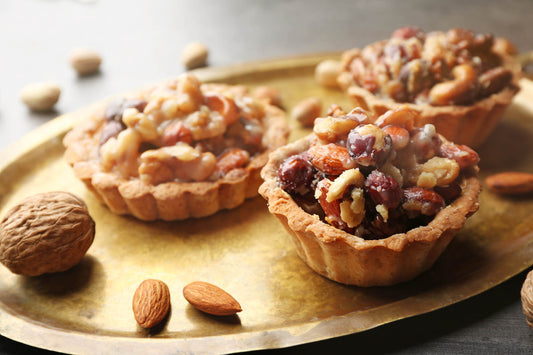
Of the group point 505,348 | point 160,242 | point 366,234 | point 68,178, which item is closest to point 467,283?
point 505,348

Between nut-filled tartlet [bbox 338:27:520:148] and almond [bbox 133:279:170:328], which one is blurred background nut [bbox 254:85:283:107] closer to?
nut-filled tartlet [bbox 338:27:520:148]

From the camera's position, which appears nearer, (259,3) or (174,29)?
(174,29)

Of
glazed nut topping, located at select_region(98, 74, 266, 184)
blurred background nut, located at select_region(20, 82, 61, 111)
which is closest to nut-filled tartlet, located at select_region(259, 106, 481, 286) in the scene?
glazed nut topping, located at select_region(98, 74, 266, 184)

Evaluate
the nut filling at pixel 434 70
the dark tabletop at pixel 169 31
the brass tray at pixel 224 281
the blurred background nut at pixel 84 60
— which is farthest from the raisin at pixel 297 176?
the blurred background nut at pixel 84 60

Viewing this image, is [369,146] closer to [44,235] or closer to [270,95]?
[44,235]

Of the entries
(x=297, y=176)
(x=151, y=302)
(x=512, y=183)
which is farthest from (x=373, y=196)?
(x=512, y=183)

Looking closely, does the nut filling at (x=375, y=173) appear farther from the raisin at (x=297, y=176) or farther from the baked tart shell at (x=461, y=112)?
the baked tart shell at (x=461, y=112)

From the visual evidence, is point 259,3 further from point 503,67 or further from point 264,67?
point 503,67

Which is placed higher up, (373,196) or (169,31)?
(373,196)
